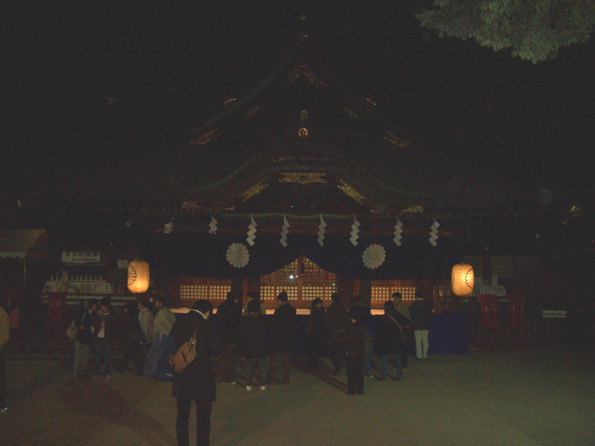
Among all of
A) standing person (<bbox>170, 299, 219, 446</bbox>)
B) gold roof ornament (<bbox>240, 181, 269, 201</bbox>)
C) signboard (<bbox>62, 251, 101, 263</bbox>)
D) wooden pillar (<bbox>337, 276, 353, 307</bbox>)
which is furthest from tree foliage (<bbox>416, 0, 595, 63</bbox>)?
signboard (<bbox>62, 251, 101, 263</bbox>)

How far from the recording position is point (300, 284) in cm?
1653

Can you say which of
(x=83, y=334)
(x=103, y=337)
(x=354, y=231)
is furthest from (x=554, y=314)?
(x=83, y=334)

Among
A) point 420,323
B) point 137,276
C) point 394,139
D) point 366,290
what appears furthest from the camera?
point 394,139

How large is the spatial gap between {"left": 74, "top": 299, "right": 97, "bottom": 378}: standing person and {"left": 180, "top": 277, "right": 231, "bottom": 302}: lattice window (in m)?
5.69

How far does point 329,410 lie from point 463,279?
6.42 metres

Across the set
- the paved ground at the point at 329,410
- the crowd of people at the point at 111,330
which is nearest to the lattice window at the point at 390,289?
the paved ground at the point at 329,410

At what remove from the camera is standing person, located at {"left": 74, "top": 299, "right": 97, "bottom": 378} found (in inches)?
411

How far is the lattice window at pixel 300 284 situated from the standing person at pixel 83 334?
6553mm

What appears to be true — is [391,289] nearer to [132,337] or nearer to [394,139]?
[394,139]

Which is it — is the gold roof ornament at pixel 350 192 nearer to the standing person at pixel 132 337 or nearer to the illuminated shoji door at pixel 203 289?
the illuminated shoji door at pixel 203 289

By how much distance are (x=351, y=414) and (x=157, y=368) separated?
3965mm

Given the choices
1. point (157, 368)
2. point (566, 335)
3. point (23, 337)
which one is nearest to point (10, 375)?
point (23, 337)

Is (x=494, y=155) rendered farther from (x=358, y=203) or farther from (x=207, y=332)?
(x=207, y=332)

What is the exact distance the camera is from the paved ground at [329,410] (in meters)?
7.16
